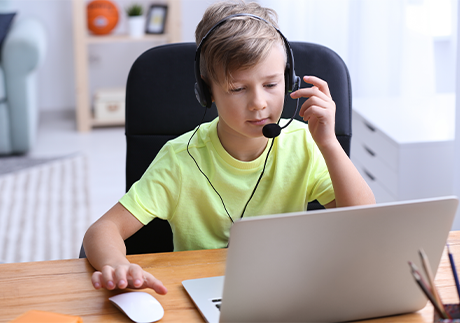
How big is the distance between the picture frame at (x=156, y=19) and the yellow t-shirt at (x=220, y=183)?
2.78 meters

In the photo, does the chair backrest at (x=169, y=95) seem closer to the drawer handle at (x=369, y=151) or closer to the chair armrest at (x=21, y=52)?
the drawer handle at (x=369, y=151)

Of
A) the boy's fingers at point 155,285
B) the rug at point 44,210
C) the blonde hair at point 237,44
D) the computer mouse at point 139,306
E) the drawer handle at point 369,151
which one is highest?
the blonde hair at point 237,44

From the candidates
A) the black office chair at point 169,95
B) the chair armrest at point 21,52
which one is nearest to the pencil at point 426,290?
the black office chair at point 169,95

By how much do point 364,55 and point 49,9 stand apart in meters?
2.31

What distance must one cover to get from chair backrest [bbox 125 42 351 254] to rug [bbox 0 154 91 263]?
104 centimetres

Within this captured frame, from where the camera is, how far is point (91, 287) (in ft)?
2.37

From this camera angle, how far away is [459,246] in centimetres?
84

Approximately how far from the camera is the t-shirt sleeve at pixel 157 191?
90 cm

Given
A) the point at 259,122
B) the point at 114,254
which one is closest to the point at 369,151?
the point at 259,122

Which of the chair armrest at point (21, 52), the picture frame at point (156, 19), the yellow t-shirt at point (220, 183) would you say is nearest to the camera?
the yellow t-shirt at point (220, 183)

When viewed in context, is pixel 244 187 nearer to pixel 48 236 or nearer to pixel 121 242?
pixel 121 242

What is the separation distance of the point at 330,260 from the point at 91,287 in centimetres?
34

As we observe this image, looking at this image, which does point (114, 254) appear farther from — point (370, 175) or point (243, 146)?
point (370, 175)

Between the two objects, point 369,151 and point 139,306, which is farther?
point 369,151
